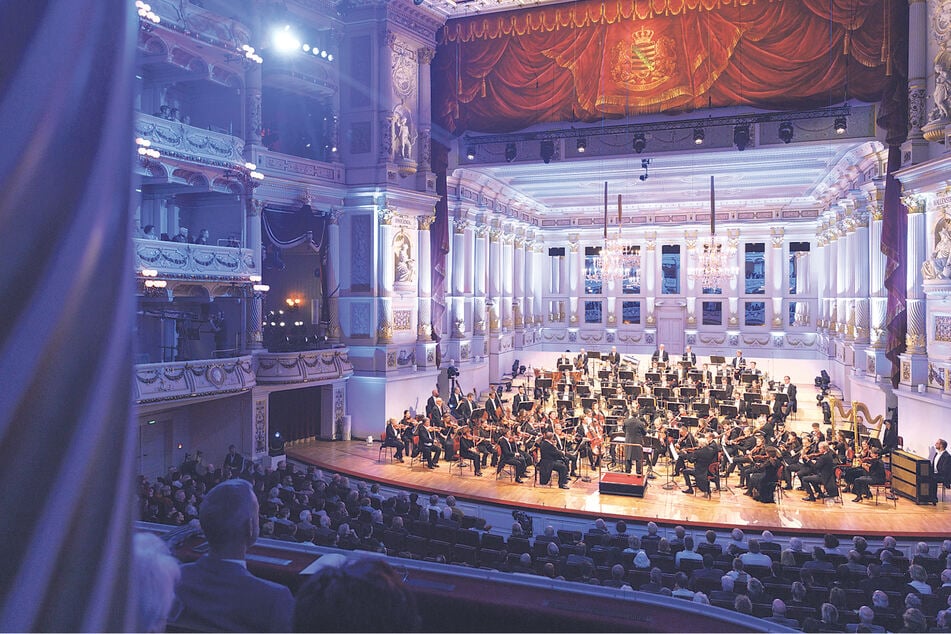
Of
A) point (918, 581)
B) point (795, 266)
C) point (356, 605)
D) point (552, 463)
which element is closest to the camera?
point (356, 605)

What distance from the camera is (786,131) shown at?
2030 centimetres

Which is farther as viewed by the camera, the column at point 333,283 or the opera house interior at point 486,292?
the column at point 333,283

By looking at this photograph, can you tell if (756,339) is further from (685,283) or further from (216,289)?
(216,289)

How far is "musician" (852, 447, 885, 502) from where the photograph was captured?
15188mm

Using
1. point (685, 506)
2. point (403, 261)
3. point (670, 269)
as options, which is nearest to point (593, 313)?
point (670, 269)

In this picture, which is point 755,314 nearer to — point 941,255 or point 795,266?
point 795,266

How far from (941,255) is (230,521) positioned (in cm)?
1983

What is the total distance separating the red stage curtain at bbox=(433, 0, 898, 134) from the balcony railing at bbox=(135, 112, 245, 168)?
8.41 metres

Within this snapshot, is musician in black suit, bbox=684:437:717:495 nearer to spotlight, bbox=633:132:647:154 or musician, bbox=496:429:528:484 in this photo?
Answer: musician, bbox=496:429:528:484

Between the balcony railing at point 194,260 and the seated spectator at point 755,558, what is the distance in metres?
12.7

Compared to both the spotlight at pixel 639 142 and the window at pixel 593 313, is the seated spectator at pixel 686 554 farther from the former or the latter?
the window at pixel 593 313

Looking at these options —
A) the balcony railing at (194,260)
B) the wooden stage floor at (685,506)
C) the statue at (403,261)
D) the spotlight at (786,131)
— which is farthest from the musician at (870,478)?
the balcony railing at (194,260)

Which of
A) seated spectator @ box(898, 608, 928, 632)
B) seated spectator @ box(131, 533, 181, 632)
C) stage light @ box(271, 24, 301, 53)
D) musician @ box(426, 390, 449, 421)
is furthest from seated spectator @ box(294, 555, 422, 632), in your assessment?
stage light @ box(271, 24, 301, 53)

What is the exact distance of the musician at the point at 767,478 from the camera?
15164 millimetres
